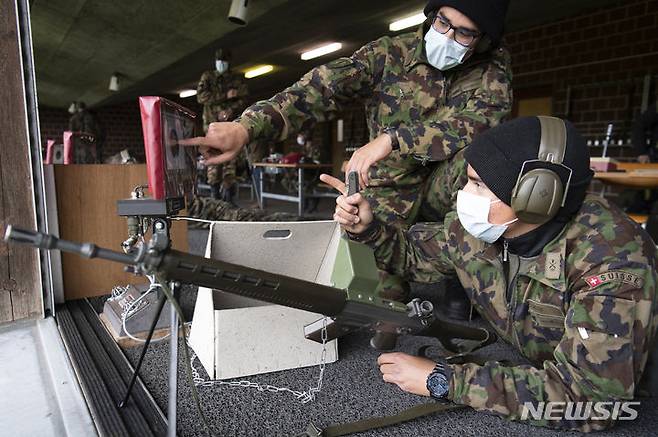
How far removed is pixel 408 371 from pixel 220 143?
788 mm

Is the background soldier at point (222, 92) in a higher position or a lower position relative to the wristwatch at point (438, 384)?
higher

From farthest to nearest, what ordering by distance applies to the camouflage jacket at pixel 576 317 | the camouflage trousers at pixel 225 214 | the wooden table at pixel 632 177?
the camouflage trousers at pixel 225 214 → the wooden table at pixel 632 177 → the camouflage jacket at pixel 576 317

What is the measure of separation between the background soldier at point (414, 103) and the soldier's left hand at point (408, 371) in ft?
1.83

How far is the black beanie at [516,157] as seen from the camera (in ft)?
3.49

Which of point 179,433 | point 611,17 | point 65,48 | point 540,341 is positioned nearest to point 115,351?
point 179,433

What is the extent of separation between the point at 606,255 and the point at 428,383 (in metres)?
0.52

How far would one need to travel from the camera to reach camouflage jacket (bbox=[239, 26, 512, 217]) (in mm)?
1590

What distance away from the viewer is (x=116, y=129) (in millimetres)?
17297

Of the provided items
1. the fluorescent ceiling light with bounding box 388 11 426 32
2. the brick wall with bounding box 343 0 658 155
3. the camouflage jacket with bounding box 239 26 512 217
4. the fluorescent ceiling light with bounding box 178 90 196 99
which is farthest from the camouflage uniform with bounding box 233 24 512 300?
the fluorescent ceiling light with bounding box 178 90 196 99

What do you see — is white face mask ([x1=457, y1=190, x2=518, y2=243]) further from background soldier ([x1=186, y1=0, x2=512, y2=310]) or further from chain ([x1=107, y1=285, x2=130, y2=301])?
chain ([x1=107, y1=285, x2=130, y2=301])

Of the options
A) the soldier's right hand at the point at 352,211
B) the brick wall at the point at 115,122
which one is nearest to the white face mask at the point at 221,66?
the soldier's right hand at the point at 352,211

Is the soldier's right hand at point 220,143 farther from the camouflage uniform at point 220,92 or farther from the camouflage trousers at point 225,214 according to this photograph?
the camouflage uniform at point 220,92

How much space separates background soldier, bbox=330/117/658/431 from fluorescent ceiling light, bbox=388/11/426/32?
19.5 ft

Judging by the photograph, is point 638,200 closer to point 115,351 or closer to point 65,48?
point 115,351
